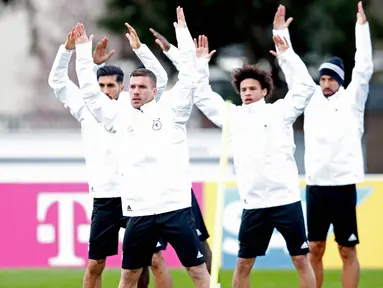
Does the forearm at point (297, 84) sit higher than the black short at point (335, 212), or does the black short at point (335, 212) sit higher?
the forearm at point (297, 84)

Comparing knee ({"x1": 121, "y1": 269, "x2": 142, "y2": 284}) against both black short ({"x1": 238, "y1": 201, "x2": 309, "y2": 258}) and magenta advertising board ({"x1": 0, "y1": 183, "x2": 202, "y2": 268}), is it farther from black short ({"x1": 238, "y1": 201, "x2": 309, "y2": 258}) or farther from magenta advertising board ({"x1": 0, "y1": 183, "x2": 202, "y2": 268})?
magenta advertising board ({"x1": 0, "y1": 183, "x2": 202, "y2": 268})

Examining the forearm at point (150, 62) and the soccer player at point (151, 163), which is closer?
the soccer player at point (151, 163)

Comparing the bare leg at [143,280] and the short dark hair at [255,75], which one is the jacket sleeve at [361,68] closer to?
the short dark hair at [255,75]

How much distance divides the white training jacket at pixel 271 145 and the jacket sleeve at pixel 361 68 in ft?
4.62

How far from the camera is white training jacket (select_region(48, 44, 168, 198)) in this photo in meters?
13.0

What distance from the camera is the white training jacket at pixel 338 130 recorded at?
13891 millimetres

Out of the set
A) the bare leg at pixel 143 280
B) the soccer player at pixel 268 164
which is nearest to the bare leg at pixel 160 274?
the bare leg at pixel 143 280

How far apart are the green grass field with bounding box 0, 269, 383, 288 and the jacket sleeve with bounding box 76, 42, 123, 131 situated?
4.60 metres

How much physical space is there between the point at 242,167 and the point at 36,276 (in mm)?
5402

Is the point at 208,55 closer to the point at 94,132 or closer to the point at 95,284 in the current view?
the point at 94,132

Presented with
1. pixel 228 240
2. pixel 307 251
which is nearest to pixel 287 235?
pixel 307 251

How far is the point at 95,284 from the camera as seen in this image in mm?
13141

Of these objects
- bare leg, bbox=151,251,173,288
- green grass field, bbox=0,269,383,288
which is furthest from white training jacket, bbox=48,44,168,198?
green grass field, bbox=0,269,383,288

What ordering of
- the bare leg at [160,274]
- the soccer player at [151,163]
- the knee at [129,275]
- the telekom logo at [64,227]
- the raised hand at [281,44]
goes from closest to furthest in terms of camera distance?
the soccer player at [151,163] → the knee at [129,275] → the raised hand at [281,44] → the bare leg at [160,274] → the telekom logo at [64,227]
